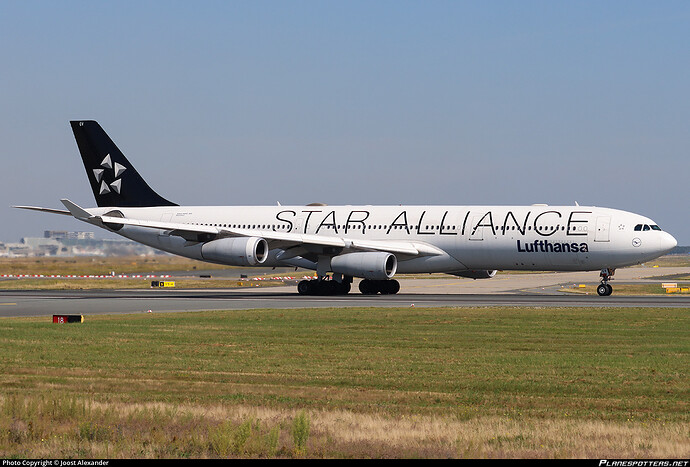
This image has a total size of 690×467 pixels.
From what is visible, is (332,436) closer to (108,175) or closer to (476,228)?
(476,228)

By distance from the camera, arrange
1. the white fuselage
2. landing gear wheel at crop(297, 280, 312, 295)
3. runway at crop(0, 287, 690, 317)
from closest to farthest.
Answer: runway at crop(0, 287, 690, 317) < the white fuselage < landing gear wheel at crop(297, 280, 312, 295)

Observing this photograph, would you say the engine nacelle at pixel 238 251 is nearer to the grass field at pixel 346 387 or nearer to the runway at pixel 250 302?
the runway at pixel 250 302

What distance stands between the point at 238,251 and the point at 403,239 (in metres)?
8.94

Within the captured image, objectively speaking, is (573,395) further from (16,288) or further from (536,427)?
(16,288)

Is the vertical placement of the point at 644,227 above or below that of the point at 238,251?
above

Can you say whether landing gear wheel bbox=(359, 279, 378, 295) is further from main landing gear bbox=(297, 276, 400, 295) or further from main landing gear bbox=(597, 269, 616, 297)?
main landing gear bbox=(597, 269, 616, 297)

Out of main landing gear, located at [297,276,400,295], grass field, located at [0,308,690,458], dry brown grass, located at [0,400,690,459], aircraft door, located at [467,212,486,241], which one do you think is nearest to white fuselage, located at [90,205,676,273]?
aircraft door, located at [467,212,486,241]

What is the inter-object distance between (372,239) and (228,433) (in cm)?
3929

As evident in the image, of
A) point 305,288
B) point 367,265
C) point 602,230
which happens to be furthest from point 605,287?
point 305,288

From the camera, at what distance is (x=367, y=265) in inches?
1860

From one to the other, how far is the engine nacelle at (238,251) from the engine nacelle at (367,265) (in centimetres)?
370

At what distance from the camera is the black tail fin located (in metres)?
57.2

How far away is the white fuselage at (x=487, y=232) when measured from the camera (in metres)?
46.6

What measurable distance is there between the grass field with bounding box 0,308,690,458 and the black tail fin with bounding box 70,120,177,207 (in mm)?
26147
